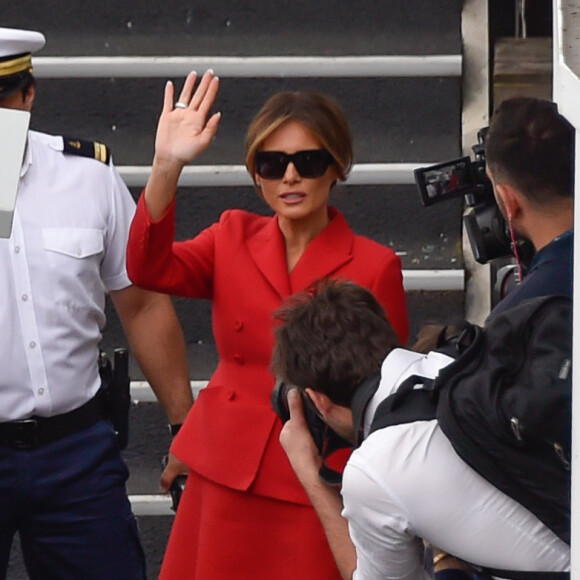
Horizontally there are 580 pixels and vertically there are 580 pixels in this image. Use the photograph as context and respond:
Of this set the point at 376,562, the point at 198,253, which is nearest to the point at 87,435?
the point at 198,253

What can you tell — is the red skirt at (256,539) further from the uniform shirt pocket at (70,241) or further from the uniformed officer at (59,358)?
the uniform shirt pocket at (70,241)

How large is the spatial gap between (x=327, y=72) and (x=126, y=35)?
0.69 meters

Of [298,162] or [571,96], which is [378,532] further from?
[298,162]

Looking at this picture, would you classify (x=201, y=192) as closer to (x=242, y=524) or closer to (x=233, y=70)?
(x=233, y=70)

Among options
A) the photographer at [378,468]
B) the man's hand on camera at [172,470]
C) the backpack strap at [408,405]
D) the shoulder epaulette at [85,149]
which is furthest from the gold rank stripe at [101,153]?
the backpack strap at [408,405]

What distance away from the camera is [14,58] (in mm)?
3797

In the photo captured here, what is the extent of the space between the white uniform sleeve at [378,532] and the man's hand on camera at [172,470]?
44.7 inches

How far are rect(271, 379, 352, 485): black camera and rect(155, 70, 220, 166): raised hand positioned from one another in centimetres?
73

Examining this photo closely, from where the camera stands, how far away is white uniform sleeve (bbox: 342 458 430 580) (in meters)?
2.51

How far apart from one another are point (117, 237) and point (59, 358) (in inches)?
14.4

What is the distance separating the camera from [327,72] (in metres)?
4.97

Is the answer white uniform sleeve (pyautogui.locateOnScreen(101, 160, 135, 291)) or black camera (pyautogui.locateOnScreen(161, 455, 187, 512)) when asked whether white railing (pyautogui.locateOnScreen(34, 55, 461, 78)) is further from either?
black camera (pyautogui.locateOnScreen(161, 455, 187, 512))

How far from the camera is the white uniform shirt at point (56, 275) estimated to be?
3.66 meters

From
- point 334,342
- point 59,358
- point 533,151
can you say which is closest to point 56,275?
point 59,358
